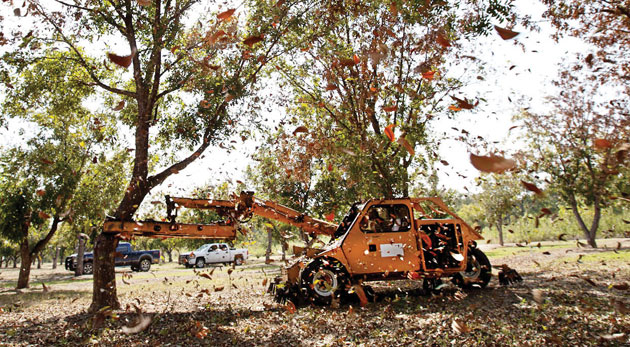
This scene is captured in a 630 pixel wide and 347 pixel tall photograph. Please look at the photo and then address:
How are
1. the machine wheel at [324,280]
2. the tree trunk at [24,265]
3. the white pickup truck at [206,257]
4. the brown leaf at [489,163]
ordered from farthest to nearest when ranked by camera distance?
the white pickup truck at [206,257] → the tree trunk at [24,265] → the machine wheel at [324,280] → the brown leaf at [489,163]

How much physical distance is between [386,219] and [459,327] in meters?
3.30

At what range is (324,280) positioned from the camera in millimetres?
7969

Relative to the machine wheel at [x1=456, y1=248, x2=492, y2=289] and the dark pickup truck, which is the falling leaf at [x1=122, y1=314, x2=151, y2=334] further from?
the dark pickup truck

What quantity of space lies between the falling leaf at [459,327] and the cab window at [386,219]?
2.74 metres

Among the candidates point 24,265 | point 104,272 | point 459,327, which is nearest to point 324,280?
point 459,327

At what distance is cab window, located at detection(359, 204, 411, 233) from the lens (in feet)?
27.5

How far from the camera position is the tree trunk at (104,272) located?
8.65 metres

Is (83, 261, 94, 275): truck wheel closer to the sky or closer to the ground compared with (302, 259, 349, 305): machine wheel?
closer to the ground

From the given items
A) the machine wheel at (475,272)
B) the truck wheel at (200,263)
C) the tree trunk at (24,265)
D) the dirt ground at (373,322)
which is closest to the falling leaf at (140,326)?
the dirt ground at (373,322)

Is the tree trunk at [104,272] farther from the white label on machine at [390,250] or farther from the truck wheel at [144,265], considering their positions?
the truck wheel at [144,265]

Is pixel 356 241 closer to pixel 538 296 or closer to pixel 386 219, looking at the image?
pixel 386 219

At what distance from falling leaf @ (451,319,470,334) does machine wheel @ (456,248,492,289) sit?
354cm

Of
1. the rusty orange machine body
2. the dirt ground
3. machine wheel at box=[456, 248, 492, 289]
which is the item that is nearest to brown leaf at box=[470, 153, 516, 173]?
the dirt ground

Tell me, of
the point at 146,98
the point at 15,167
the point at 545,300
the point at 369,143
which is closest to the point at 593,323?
the point at 545,300
